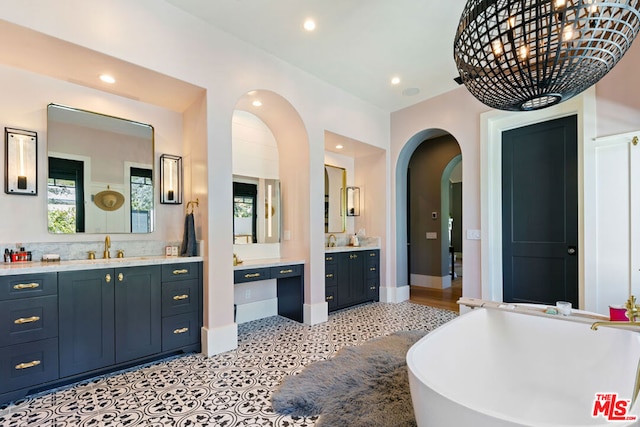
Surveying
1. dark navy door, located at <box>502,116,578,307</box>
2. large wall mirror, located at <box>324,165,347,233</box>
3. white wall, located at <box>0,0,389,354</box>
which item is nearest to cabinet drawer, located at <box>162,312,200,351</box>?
white wall, located at <box>0,0,389,354</box>

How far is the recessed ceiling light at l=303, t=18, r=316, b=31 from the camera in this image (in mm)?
2979

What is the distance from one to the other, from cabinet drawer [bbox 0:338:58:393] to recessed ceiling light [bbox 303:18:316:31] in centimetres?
351

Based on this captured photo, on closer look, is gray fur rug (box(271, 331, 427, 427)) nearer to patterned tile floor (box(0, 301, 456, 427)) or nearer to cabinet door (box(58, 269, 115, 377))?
patterned tile floor (box(0, 301, 456, 427))

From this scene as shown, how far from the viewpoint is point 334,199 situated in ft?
17.4

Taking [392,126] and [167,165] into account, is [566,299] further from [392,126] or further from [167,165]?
[167,165]

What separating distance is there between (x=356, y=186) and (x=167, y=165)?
326cm

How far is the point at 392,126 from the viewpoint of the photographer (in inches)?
207

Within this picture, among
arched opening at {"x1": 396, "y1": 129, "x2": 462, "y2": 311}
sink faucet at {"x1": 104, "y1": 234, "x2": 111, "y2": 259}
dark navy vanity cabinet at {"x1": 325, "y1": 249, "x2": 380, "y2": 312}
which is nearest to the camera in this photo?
sink faucet at {"x1": 104, "y1": 234, "x2": 111, "y2": 259}

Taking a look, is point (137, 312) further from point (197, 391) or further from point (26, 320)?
point (197, 391)

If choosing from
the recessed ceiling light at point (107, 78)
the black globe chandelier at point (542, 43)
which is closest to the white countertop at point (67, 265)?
the recessed ceiling light at point (107, 78)

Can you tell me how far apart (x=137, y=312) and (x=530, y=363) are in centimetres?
322

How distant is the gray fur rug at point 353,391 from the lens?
1.96 m

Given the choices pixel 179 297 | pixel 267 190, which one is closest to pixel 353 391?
pixel 179 297

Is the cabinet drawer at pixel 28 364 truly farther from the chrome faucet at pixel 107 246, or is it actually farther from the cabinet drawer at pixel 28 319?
the chrome faucet at pixel 107 246
